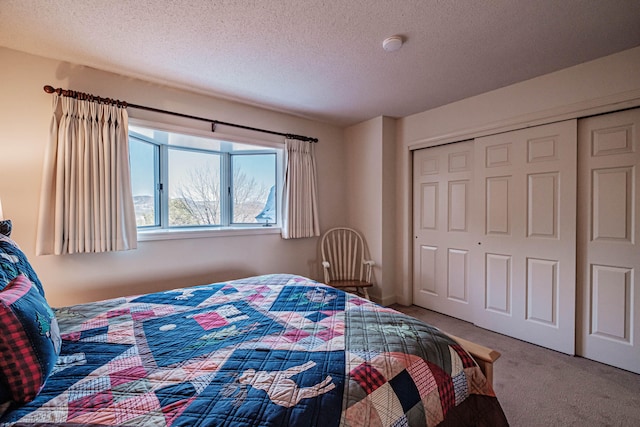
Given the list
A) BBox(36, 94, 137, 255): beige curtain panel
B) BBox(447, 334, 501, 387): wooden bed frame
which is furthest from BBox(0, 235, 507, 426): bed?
BBox(36, 94, 137, 255): beige curtain panel

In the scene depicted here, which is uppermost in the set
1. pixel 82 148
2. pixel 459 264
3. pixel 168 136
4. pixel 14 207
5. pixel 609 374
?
pixel 168 136

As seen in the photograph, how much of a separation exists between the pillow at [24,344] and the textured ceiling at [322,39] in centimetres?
159

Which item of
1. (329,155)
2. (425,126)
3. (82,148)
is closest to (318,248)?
(329,155)

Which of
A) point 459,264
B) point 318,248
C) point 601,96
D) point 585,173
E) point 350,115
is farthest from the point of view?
point 318,248

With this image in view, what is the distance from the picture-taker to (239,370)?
3.26 ft

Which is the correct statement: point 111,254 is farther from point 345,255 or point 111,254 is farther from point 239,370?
point 345,255

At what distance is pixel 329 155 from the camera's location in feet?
12.1

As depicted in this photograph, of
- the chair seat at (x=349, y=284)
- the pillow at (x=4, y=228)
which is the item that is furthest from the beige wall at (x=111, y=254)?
the pillow at (x=4, y=228)

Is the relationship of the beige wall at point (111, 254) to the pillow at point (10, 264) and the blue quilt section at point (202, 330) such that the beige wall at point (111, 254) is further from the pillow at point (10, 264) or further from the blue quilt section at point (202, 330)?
the blue quilt section at point (202, 330)

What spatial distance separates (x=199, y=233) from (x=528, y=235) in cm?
313

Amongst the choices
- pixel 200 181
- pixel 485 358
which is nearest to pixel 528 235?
pixel 485 358

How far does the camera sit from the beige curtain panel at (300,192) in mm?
3229

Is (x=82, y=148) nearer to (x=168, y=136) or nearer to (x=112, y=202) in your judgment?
(x=112, y=202)

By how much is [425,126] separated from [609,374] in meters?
2.68
